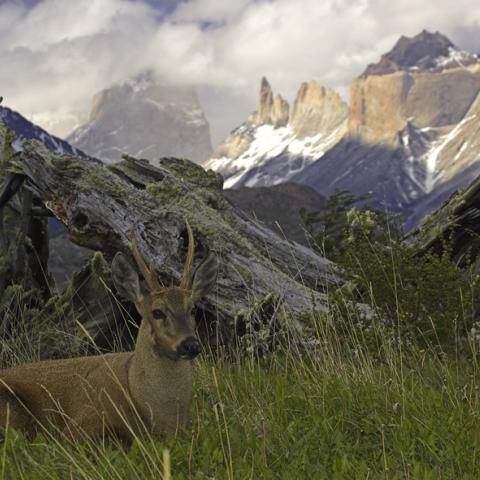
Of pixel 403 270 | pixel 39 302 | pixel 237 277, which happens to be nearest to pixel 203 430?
pixel 403 270

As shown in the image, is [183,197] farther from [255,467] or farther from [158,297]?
[255,467]

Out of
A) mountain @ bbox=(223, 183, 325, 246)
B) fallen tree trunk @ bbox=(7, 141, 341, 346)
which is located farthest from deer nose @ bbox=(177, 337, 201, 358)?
mountain @ bbox=(223, 183, 325, 246)

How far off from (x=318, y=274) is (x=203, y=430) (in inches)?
267

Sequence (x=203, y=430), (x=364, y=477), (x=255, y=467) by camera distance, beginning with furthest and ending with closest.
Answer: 1. (x=203, y=430)
2. (x=255, y=467)
3. (x=364, y=477)

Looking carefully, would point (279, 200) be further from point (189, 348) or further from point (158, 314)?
point (189, 348)

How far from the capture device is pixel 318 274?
504 inches

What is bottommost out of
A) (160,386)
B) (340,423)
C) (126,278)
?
(340,423)

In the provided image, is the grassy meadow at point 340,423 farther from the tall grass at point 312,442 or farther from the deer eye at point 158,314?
the deer eye at point 158,314

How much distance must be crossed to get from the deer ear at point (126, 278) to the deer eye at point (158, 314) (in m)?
0.36

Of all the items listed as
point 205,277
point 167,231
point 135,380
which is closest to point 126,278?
point 205,277

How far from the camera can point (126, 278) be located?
7.01 m

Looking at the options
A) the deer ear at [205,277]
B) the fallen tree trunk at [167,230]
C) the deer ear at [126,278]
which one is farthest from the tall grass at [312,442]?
the fallen tree trunk at [167,230]

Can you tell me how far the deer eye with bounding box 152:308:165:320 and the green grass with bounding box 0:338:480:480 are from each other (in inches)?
38.5

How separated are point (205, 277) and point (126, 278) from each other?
74cm
